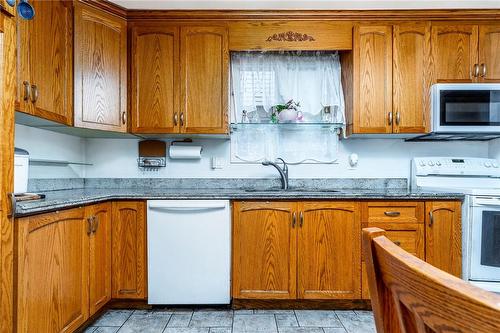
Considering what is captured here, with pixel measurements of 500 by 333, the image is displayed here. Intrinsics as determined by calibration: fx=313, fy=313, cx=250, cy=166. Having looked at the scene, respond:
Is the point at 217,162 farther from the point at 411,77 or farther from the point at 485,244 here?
the point at 485,244

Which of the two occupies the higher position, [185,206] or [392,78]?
[392,78]

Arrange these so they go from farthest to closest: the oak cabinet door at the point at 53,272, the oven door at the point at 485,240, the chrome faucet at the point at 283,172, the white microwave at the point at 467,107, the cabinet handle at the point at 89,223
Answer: the chrome faucet at the point at 283,172 → the white microwave at the point at 467,107 → the oven door at the point at 485,240 → the cabinet handle at the point at 89,223 → the oak cabinet door at the point at 53,272

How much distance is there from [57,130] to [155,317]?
1551mm

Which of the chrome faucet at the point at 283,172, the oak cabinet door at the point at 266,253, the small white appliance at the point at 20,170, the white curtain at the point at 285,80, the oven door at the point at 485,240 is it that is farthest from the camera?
the white curtain at the point at 285,80

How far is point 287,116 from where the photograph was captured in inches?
103

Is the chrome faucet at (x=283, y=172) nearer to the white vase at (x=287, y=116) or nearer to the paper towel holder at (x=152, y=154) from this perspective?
the white vase at (x=287, y=116)

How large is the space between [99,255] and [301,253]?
1.35 meters

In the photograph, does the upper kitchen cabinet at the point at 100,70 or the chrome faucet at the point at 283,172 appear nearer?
the upper kitchen cabinet at the point at 100,70

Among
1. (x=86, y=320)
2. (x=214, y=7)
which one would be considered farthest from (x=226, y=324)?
(x=214, y=7)

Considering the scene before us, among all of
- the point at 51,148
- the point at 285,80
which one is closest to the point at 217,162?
the point at 285,80

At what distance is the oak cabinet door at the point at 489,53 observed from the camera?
243cm

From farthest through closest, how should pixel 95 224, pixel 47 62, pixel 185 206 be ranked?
pixel 185 206 < pixel 95 224 < pixel 47 62

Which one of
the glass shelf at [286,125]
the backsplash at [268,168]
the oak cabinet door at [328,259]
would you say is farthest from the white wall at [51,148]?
the oak cabinet door at [328,259]

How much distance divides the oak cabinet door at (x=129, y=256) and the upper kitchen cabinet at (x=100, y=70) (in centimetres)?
65
